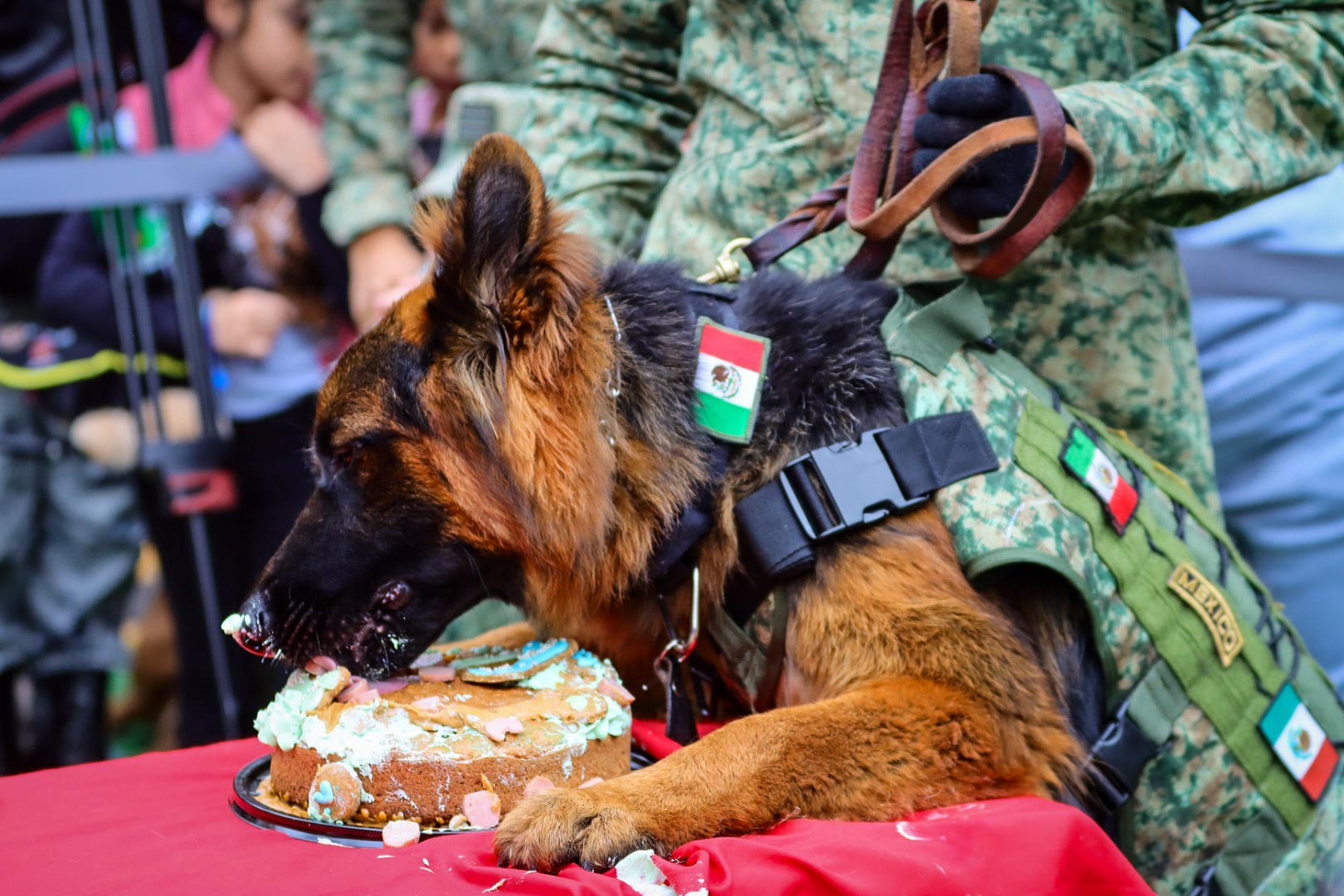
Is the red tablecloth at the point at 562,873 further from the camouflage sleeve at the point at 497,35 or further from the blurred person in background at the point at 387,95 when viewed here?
the camouflage sleeve at the point at 497,35

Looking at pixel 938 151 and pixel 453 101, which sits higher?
pixel 453 101

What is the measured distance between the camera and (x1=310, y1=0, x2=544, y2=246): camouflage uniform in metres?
3.86

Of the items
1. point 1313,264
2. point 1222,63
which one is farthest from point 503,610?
point 1313,264

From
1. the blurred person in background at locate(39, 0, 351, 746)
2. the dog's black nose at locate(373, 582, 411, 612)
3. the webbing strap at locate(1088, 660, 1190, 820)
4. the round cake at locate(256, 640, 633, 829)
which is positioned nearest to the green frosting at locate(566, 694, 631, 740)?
the round cake at locate(256, 640, 633, 829)

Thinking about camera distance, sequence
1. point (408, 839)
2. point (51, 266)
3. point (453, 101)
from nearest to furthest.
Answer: point (408, 839), point (453, 101), point (51, 266)

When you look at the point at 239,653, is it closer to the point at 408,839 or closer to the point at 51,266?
the point at 51,266

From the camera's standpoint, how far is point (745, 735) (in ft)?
5.80

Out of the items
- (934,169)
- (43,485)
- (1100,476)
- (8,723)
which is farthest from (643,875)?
→ (8,723)

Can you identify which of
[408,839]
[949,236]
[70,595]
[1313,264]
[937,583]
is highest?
[949,236]

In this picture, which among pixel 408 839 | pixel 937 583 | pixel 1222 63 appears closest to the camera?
pixel 408 839

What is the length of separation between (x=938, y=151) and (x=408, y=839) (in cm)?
159

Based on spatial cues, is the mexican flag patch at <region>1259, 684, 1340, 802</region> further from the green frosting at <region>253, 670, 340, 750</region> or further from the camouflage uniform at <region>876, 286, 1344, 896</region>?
the green frosting at <region>253, 670, 340, 750</region>

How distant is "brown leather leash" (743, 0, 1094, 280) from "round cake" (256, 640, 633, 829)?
3.47ft

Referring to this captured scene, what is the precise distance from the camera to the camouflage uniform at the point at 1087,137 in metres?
2.31
